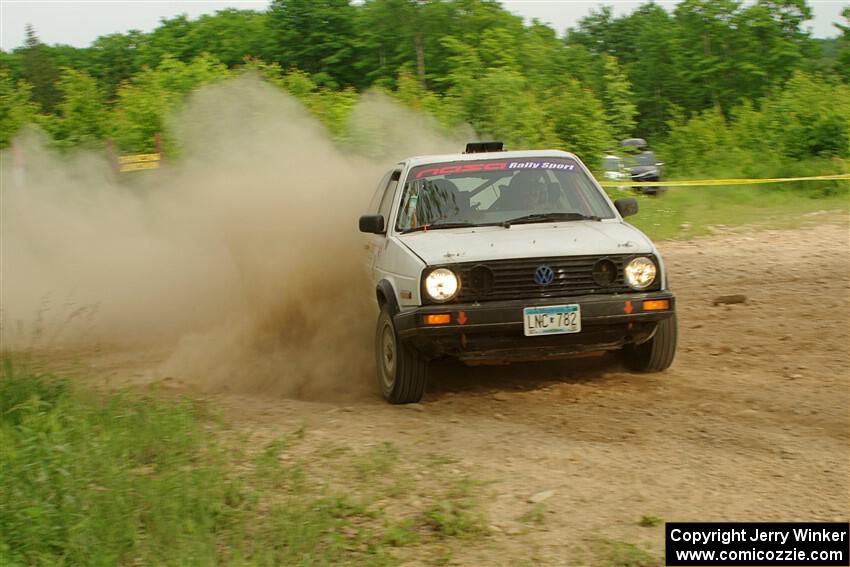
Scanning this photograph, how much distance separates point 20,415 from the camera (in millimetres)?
6488

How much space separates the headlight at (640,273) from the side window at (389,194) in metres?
2.09

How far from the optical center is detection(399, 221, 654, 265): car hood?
679cm

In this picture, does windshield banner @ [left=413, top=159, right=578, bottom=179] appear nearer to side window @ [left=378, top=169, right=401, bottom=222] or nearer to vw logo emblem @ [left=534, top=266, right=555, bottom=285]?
side window @ [left=378, top=169, right=401, bottom=222]

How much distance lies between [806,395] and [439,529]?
10.6 feet

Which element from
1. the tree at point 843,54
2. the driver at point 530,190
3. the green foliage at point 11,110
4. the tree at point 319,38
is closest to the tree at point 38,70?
the tree at point 319,38

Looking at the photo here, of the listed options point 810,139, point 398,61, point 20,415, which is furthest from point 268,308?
point 398,61

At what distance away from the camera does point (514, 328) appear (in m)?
6.64

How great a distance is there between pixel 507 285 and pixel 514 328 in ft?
0.95

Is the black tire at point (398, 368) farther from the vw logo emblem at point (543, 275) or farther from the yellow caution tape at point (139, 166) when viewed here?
the yellow caution tape at point (139, 166)

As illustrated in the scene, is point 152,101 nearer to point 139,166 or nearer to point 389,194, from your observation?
point 139,166

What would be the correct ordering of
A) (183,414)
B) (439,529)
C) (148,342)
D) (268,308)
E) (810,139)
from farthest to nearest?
1. (810,139)
2. (148,342)
3. (268,308)
4. (183,414)
5. (439,529)

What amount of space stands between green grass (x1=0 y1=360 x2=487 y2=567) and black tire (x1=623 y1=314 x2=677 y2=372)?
7.97 feet

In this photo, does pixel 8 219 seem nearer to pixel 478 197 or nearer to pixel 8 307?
pixel 8 307

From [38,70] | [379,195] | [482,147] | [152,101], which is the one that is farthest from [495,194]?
[38,70]
